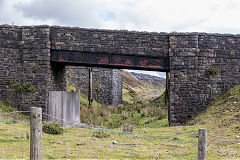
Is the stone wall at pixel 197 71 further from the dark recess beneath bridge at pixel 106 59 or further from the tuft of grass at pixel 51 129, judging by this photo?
the tuft of grass at pixel 51 129

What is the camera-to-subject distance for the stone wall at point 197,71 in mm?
15328

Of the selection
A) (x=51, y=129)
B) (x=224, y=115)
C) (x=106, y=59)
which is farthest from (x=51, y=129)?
(x=224, y=115)

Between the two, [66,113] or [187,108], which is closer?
[66,113]

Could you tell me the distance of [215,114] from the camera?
44.8 feet

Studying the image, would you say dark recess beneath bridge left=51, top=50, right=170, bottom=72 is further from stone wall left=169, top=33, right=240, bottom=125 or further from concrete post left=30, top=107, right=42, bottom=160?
concrete post left=30, top=107, right=42, bottom=160

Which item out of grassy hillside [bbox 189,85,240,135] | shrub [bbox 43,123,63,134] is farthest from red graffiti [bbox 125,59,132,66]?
shrub [bbox 43,123,63,134]

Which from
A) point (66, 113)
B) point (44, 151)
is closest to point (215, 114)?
point (66, 113)

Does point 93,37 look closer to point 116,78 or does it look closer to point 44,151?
point 44,151

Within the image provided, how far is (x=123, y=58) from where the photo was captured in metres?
15.6

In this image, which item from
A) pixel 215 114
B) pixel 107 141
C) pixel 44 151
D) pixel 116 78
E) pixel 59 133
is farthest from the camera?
pixel 116 78

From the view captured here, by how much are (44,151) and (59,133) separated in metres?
3.09

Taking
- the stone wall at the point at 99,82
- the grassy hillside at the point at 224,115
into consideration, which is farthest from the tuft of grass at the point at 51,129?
the stone wall at the point at 99,82

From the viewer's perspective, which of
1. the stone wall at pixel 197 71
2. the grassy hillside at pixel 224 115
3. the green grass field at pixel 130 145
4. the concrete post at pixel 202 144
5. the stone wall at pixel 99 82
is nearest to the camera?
the concrete post at pixel 202 144

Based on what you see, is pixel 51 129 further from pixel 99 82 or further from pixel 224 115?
pixel 99 82
